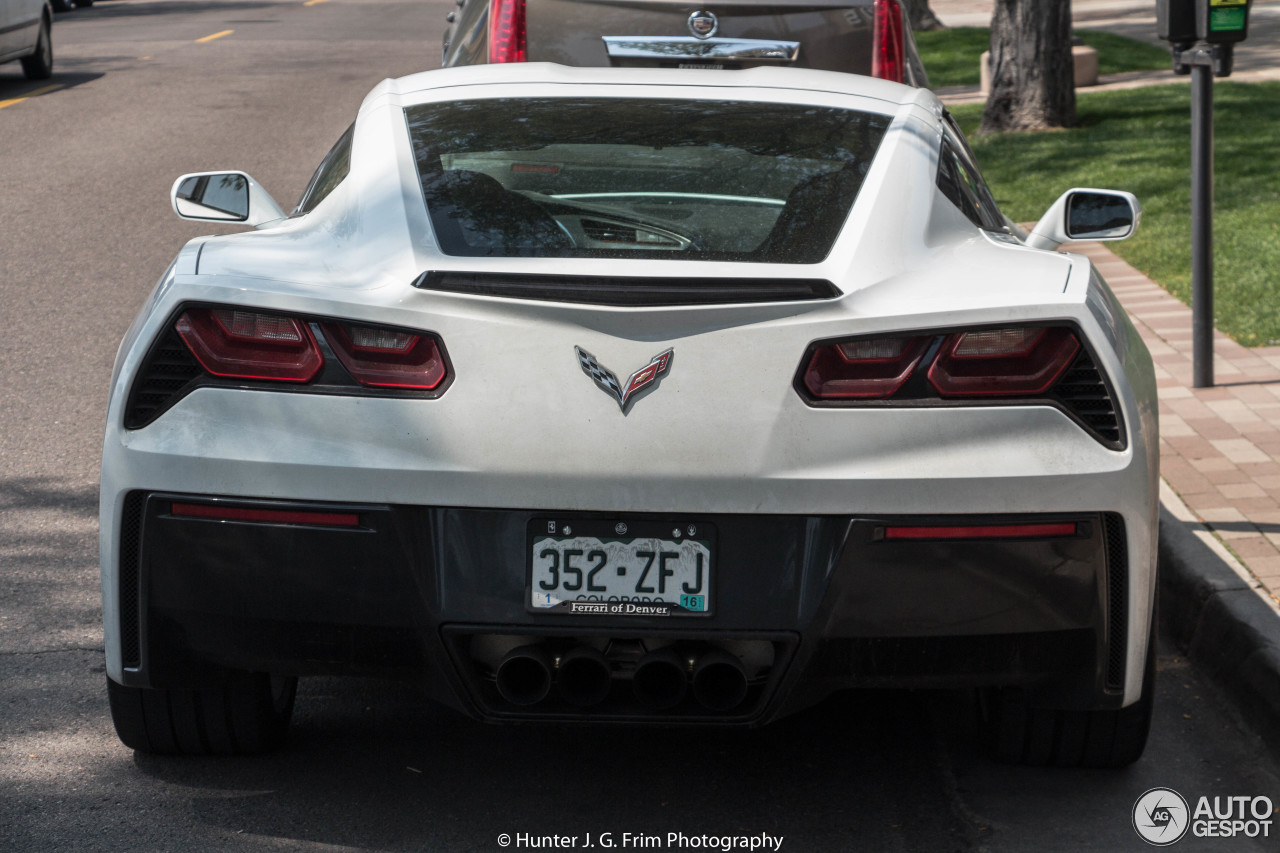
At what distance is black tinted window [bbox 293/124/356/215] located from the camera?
380 centimetres

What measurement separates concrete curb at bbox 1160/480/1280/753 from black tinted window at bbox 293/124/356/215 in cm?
256

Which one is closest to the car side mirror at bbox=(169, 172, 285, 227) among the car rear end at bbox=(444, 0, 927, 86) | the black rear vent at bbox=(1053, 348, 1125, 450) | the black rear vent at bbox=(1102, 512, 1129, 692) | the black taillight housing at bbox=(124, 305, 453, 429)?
the black taillight housing at bbox=(124, 305, 453, 429)

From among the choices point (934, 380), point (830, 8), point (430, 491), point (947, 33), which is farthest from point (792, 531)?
point (947, 33)

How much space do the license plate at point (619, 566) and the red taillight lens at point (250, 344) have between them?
21.5 inches

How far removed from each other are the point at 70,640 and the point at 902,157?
2.53m

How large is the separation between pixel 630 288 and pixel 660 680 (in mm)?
757

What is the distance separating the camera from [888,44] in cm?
741

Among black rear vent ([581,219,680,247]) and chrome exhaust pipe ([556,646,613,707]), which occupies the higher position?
black rear vent ([581,219,680,247])

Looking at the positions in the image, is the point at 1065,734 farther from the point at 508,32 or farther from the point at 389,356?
the point at 508,32

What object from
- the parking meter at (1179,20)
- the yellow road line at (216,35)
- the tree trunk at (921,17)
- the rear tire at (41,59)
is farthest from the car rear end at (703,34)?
the yellow road line at (216,35)

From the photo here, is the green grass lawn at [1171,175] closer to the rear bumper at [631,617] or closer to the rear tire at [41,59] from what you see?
the rear bumper at [631,617]

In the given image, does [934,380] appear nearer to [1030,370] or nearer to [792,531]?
[1030,370]

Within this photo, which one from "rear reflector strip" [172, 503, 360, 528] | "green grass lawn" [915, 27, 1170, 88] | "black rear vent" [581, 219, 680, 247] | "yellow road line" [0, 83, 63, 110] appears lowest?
"green grass lawn" [915, 27, 1170, 88]

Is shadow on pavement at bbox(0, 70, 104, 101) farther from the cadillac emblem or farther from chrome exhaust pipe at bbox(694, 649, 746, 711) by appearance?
chrome exhaust pipe at bbox(694, 649, 746, 711)
